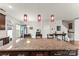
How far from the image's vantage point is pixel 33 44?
2145mm

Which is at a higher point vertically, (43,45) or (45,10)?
(45,10)

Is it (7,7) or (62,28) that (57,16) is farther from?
(7,7)

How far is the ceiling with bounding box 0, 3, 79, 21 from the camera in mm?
2102

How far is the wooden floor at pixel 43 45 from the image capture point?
2.10 m

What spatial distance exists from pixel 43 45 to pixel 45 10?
0.62 m

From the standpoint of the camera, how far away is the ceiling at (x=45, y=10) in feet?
6.89

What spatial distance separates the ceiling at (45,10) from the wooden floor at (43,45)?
→ 40 cm

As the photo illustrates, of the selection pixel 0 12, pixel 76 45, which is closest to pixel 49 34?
pixel 76 45

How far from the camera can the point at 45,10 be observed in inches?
84.7

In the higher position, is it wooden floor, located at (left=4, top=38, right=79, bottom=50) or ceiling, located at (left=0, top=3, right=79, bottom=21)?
ceiling, located at (left=0, top=3, right=79, bottom=21)

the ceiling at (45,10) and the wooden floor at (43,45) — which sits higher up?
the ceiling at (45,10)

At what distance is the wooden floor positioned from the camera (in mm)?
2098

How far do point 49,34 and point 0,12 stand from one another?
0.93 m

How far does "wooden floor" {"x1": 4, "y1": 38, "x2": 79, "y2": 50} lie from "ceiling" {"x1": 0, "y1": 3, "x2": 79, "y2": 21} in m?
0.40
